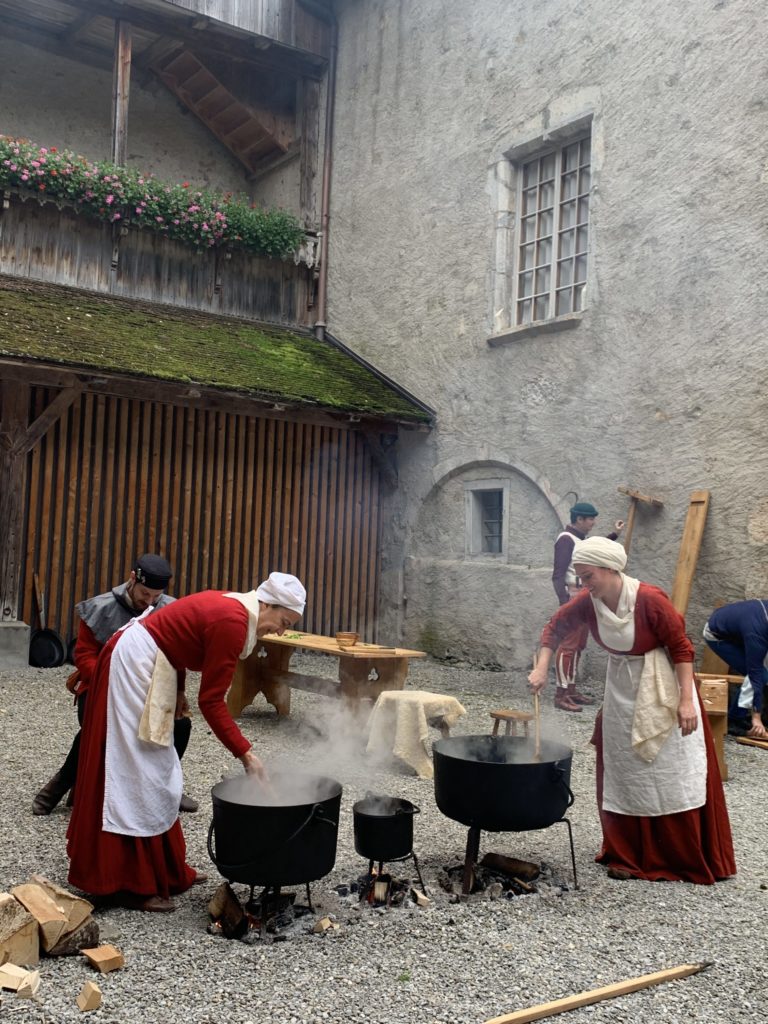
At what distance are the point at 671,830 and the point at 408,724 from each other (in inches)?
84.1

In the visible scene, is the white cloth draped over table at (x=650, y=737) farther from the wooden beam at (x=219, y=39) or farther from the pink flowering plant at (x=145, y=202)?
the wooden beam at (x=219, y=39)

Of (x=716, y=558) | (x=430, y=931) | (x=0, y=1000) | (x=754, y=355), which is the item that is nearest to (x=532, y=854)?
(x=430, y=931)

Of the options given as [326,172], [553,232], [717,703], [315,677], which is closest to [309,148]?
[326,172]

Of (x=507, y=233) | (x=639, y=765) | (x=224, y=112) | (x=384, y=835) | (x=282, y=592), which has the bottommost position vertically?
(x=384, y=835)

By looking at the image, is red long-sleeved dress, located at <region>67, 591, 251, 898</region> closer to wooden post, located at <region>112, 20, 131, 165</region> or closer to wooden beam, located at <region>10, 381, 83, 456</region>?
wooden beam, located at <region>10, 381, 83, 456</region>

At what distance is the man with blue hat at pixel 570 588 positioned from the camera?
8.28 m

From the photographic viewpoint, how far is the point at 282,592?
361cm

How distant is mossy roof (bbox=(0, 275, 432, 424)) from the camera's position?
899 cm

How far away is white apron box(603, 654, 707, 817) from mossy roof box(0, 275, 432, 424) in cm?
612

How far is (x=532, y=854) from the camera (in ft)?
14.9

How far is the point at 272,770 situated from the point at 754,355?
19.0 feet

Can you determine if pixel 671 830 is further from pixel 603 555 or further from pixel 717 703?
pixel 717 703

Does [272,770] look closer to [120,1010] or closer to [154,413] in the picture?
[120,1010]

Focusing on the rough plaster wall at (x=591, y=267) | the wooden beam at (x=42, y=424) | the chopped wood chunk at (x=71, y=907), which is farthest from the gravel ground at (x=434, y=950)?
the wooden beam at (x=42, y=424)
